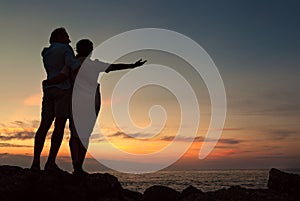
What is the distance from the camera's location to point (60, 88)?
10211mm

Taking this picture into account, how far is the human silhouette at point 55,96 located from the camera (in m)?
10.2

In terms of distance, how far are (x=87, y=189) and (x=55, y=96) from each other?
257 cm

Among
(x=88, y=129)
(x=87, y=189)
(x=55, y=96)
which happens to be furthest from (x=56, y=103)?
(x=87, y=189)

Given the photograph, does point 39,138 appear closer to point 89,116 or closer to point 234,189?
point 89,116

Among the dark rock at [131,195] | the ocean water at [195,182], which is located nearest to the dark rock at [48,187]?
the dark rock at [131,195]

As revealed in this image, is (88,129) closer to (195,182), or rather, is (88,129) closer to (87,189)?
(87,189)

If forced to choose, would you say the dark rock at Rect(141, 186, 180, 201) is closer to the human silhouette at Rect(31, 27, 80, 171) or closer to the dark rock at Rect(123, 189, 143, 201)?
the dark rock at Rect(123, 189, 143, 201)

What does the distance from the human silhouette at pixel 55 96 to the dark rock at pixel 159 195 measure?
10.9 feet

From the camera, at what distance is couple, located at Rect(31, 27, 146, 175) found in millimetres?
10180

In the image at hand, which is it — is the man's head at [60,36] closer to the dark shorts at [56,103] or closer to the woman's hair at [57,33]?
the woman's hair at [57,33]

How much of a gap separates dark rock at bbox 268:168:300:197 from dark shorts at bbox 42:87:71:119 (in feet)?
18.9

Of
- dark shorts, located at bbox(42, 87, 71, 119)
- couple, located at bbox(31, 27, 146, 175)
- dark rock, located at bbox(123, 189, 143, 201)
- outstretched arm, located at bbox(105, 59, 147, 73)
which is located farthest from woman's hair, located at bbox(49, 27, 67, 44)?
dark rock, located at bbox(123, 189, 143, 201)

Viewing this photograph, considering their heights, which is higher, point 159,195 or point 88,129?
point 88,129

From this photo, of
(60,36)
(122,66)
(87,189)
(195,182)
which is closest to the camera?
(122,66)
